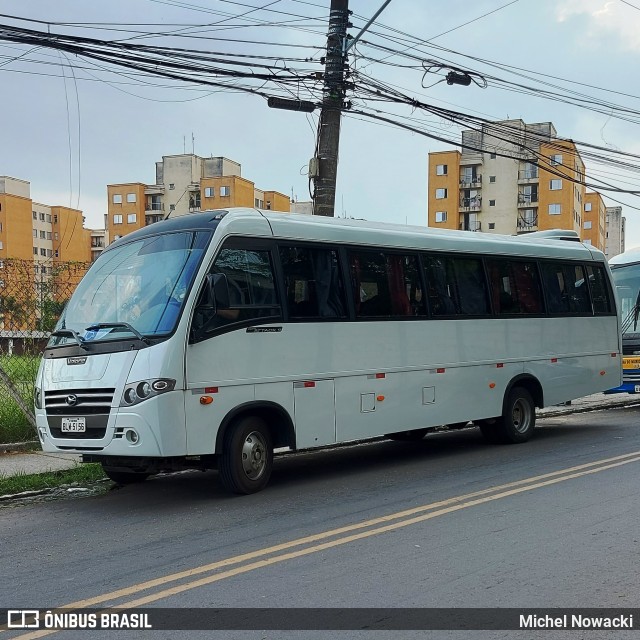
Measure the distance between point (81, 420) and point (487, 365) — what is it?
6052 mm

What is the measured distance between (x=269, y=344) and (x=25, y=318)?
5.20m

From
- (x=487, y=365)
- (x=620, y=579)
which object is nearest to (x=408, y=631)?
(x=620, y=579)

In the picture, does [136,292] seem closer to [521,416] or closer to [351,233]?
[351,233]

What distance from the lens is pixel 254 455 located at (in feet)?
28.9

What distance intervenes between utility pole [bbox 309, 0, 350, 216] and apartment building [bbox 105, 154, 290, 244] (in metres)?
71.7

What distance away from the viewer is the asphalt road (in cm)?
533

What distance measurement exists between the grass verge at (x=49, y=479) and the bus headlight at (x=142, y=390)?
7.34ft

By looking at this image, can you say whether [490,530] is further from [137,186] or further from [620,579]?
[137,186]

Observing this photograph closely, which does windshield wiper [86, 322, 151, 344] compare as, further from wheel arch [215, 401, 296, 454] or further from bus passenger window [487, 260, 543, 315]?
bus passenger window [487, 260, 543, 315]

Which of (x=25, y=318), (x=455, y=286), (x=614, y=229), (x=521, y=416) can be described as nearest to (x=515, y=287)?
(x=455, y=286)

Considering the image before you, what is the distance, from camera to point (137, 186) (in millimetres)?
95938

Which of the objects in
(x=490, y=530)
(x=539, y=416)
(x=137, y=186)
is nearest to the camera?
(x=490, y=530)

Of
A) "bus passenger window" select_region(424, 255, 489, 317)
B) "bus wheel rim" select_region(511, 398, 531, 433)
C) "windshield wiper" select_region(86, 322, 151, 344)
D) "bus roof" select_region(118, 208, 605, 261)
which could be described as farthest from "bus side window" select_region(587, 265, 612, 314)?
"windshield wiper" select_region(86, 322, 151, 344)

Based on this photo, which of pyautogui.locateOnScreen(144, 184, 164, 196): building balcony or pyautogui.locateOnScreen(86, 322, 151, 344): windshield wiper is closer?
pyautogui.locateOnScreen(86, 322, 151, 344): windshield wiper
